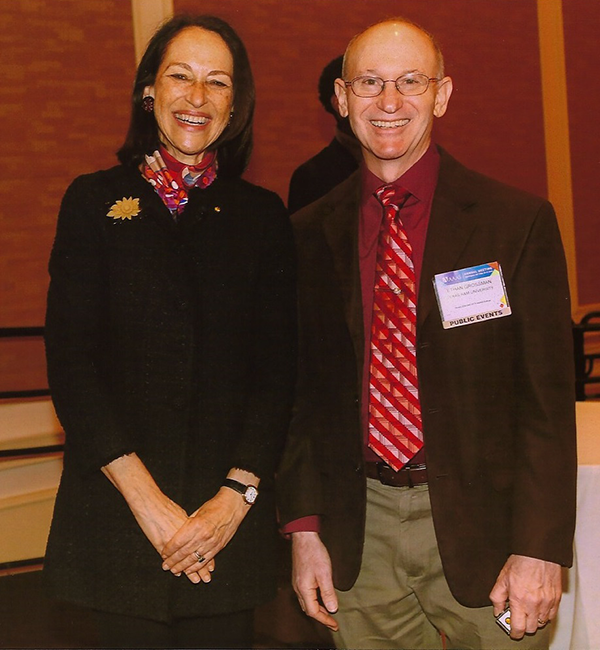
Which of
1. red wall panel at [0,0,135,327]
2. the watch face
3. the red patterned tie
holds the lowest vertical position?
the watch face

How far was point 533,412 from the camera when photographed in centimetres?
165

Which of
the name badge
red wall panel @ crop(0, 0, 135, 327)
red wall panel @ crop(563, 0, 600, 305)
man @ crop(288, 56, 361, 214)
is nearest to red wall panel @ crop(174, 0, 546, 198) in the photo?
red wall panel @ crop(563, 0, 600, 305)

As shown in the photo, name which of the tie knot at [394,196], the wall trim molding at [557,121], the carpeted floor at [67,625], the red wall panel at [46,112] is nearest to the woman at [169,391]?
the tie knot at [394,196]

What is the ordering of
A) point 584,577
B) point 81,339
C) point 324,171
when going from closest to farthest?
1. point 81,339
2. point 584,577
3. point 324,171

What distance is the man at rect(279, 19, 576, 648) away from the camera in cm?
165

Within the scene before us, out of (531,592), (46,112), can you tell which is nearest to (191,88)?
(531,592)

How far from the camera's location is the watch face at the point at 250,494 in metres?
1.65

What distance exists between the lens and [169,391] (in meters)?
1.64

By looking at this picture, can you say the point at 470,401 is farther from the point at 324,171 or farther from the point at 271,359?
the point at 324,171

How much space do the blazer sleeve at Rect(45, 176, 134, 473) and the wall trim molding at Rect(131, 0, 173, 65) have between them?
329 centimetres

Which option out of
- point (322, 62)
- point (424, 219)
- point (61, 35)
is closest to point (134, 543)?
point (424, 219)

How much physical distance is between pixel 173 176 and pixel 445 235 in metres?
0.55

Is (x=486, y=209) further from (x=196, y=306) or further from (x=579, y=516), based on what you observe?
(x=579, y=516)

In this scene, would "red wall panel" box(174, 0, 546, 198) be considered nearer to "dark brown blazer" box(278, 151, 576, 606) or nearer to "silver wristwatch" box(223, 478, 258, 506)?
"dark brown blazer" box(278, 151, 576, 606)
